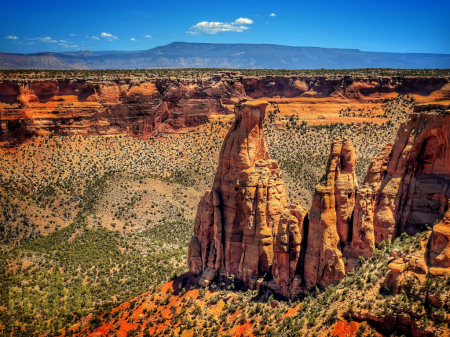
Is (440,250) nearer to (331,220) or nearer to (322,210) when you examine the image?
(331,220)

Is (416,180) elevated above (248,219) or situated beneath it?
elevated above

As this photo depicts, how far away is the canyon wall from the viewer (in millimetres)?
79500

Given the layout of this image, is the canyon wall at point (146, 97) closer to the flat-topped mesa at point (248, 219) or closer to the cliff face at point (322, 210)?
the flat-topped mesa at point (248, 219)

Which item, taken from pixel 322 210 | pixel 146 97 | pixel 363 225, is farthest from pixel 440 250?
pixel 146 97

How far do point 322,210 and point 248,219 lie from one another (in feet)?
21.0

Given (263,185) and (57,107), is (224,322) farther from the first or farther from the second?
(57,107)

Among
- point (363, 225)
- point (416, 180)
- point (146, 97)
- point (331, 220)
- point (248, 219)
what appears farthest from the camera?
point (146, 97)

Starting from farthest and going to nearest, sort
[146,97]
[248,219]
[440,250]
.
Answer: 1. [146,97]
2. [248,219]
3. [440,250]

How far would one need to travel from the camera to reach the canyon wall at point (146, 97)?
79.5 meters

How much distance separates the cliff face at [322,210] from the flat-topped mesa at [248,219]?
8 centimetres

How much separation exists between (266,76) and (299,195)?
46.8m

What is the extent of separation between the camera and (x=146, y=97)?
3408 inches

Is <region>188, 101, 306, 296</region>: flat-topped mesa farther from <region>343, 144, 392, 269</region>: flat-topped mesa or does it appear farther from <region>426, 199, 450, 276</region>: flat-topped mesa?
<region>426, 199, 450, 276</region>: flat-topped mesa

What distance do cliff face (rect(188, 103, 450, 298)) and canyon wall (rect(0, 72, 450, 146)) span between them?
2247 inches
